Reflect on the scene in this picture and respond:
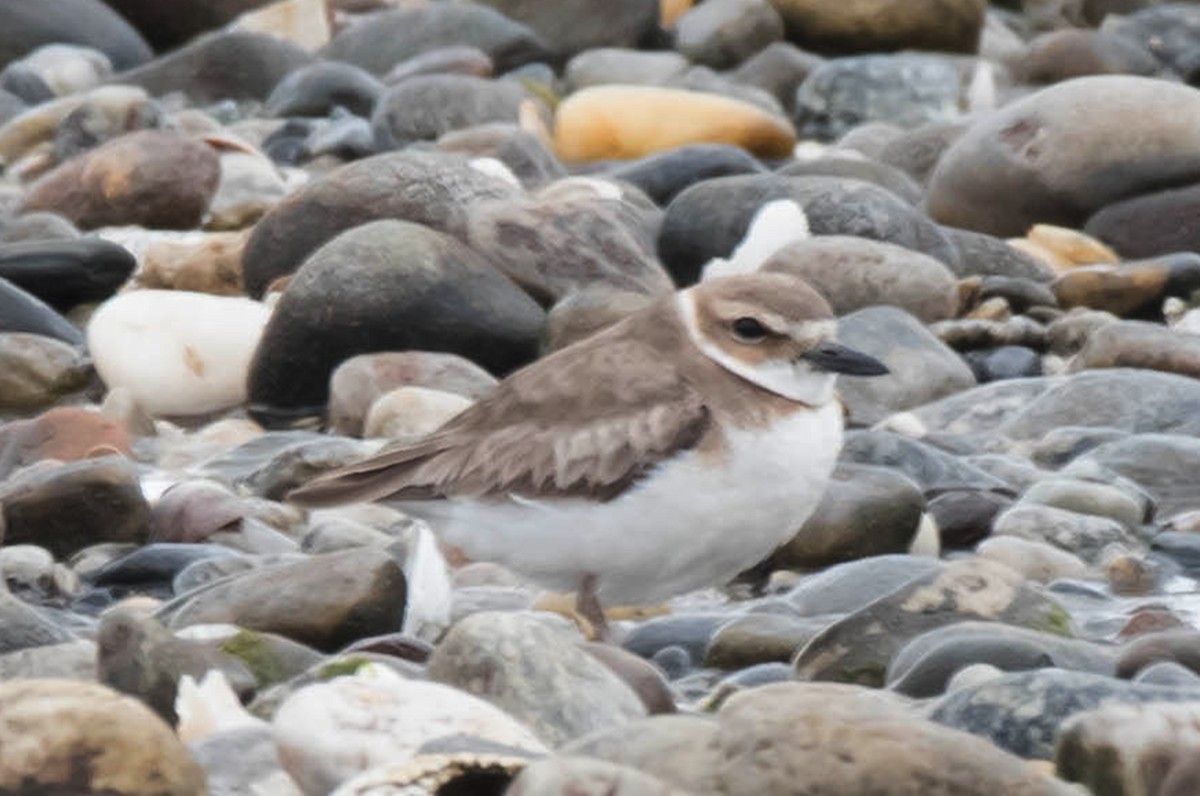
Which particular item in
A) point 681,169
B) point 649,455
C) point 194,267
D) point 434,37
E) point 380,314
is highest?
point 649,455

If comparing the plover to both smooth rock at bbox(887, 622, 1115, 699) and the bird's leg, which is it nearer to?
the bird's leg

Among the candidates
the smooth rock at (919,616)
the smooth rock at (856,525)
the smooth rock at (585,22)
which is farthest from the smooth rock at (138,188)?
the smooth rock at (919,616)

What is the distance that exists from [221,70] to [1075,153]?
6.39 metres

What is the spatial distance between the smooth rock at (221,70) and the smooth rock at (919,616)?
10077mm

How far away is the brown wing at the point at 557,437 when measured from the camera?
5391 mm

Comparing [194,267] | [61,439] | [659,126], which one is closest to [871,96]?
A: [659,126]

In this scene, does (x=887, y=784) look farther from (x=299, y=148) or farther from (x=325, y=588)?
(x=299, y=148)

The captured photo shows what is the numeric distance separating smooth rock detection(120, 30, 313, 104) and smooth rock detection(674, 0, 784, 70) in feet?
7.87

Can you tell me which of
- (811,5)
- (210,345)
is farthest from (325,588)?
(811,5)

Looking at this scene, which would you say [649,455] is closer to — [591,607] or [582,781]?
[591,607]

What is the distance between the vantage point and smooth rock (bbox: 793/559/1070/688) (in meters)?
5.20

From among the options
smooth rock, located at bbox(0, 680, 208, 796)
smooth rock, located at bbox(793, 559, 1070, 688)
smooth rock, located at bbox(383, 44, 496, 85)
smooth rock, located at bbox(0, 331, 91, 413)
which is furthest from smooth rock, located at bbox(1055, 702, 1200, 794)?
smooth rock, located at bbox(383, 44, 496, 85)

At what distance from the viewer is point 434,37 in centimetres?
1562

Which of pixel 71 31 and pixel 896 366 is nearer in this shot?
pixel 896 366
